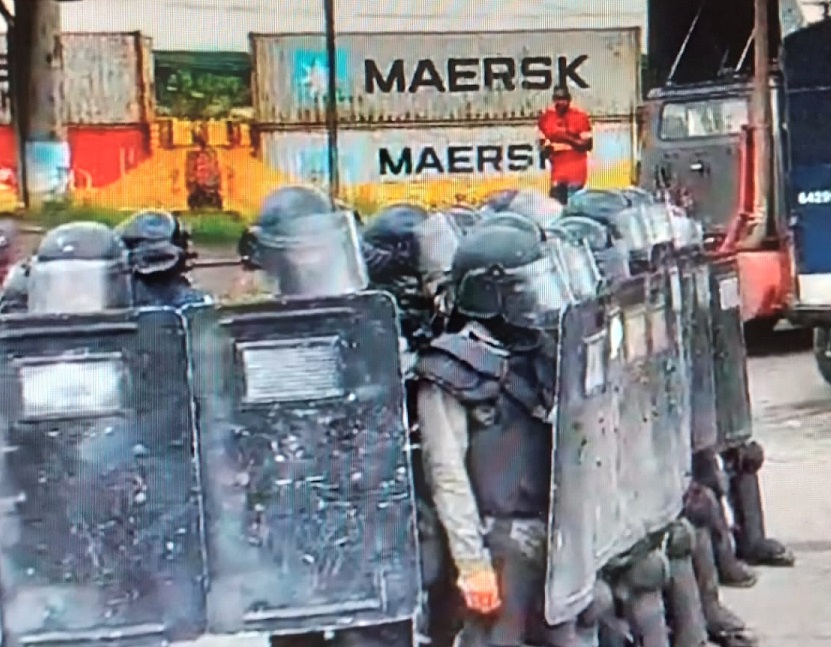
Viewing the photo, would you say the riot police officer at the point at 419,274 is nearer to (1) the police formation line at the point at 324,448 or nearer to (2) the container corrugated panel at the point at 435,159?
(1) the police formation line at the point at 324,448

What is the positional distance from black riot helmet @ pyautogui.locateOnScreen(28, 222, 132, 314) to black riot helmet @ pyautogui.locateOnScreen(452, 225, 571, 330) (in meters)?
0.91

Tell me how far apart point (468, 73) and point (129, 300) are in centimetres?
1500

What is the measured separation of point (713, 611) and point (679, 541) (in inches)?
26.3

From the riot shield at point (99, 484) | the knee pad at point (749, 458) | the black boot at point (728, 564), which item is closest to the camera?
the riot shield at point (99, 484)

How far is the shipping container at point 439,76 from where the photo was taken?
19.0 metres

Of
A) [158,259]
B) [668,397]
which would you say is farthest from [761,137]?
[158,259]

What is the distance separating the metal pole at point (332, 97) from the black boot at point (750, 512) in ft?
34.5

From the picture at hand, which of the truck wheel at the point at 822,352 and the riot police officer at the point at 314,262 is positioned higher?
the riot police officer at the point at 314,262

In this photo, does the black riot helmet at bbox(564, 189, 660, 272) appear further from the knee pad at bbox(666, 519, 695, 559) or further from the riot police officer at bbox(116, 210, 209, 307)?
the riot police officer at bbox(116, 210, 209, 307)

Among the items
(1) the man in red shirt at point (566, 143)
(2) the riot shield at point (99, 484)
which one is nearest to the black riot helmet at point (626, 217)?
(2) the riot shield at point (99, 484)

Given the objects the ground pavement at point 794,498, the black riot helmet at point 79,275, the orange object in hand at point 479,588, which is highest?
the black riot helmet at point 79,275

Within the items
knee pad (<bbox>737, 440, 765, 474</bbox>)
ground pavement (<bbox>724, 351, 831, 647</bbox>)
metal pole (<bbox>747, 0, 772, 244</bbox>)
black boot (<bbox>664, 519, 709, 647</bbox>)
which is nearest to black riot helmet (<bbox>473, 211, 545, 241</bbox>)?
black boot (<bbox>664, 519, 709, 647</bbox>)

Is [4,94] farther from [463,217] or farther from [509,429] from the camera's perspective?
[509,429]

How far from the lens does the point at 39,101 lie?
18.4 meters
